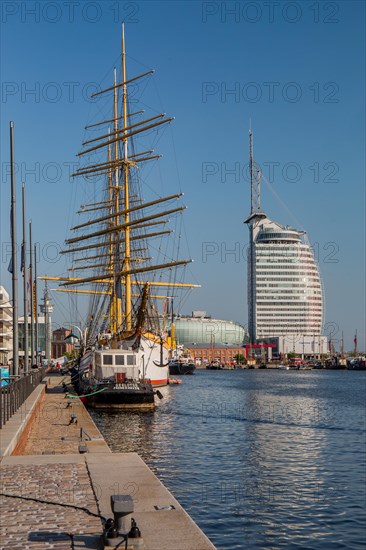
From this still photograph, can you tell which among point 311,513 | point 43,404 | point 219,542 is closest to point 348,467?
point 311,513

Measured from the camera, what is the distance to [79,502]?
1217 centimetres

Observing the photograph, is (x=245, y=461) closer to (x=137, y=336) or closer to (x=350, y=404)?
(x=137, y=336)

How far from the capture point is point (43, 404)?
43.1 metres

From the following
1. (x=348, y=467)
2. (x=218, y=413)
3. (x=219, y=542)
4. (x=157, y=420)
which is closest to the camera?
(x=219, y=542)

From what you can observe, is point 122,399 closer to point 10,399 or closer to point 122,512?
point 10,399

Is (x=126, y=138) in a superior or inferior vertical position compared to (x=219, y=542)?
superior

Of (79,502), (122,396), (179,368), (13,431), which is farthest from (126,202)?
(179,368)

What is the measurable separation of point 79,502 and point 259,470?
1415 centimetres

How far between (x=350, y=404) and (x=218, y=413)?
17.8m

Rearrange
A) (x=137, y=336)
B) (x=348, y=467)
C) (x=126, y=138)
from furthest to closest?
1. (x=126, y=138)
2. (x=137, y=336)
3. (x=348, y=467)

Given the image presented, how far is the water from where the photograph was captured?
17125 millimetres

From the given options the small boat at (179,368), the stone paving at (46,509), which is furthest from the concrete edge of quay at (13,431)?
the small boat at (179,368)

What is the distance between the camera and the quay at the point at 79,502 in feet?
31.9

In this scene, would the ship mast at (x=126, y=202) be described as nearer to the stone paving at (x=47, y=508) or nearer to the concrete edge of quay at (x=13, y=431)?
the concrete edge of quay at (x=13, y=431)
